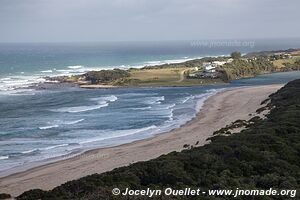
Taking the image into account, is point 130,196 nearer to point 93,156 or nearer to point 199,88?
point 93,156

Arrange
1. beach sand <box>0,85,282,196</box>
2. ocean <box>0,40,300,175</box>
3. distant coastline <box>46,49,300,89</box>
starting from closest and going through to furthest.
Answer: beach sand <box>0,85,282,196</box> < ocean <box>0,40,300,175</box> < distant coastline <box>46,49,300,89</box>

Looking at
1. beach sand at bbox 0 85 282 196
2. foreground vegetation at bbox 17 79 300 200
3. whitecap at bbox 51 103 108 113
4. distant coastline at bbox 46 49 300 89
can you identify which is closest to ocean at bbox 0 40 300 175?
whitecap at bbox 51 103 108 113

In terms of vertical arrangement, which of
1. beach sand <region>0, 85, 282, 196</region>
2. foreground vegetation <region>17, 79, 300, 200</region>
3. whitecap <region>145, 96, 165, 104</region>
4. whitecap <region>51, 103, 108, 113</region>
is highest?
foreground vegetation <region>17, 79, 300, 200</region>

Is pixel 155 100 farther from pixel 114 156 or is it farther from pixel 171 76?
pixel 171 76

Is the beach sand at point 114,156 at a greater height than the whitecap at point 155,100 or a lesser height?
greater

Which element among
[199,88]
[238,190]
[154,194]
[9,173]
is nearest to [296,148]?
[238,190]

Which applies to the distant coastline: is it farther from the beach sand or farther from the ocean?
the beach sand

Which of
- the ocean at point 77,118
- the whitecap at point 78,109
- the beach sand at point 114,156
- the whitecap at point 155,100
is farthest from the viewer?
the whitecap at point 155,100

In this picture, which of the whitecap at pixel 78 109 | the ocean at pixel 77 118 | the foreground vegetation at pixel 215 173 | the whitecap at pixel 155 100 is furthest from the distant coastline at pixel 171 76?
the foreground vegetation at pixel 215 173

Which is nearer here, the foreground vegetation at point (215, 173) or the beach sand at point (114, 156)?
the foreground vegetation at point (215, 173)

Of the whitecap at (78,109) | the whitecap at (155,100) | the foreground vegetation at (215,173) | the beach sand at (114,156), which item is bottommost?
the whitecap at (155,100)

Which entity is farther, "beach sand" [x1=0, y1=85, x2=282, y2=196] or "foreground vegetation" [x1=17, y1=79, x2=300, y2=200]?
"beach sand" [x1=0, y1=85, x2=282, y2=196]

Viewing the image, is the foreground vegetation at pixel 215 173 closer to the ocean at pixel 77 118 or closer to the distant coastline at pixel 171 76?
the ocean at pixel 77 118

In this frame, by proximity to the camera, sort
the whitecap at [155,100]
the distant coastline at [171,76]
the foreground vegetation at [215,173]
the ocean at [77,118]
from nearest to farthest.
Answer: the foreground vegetation at [215,173] < the ocean at [77,118] < the whitecap at [155,100] < the distant coastline at [171,76]
